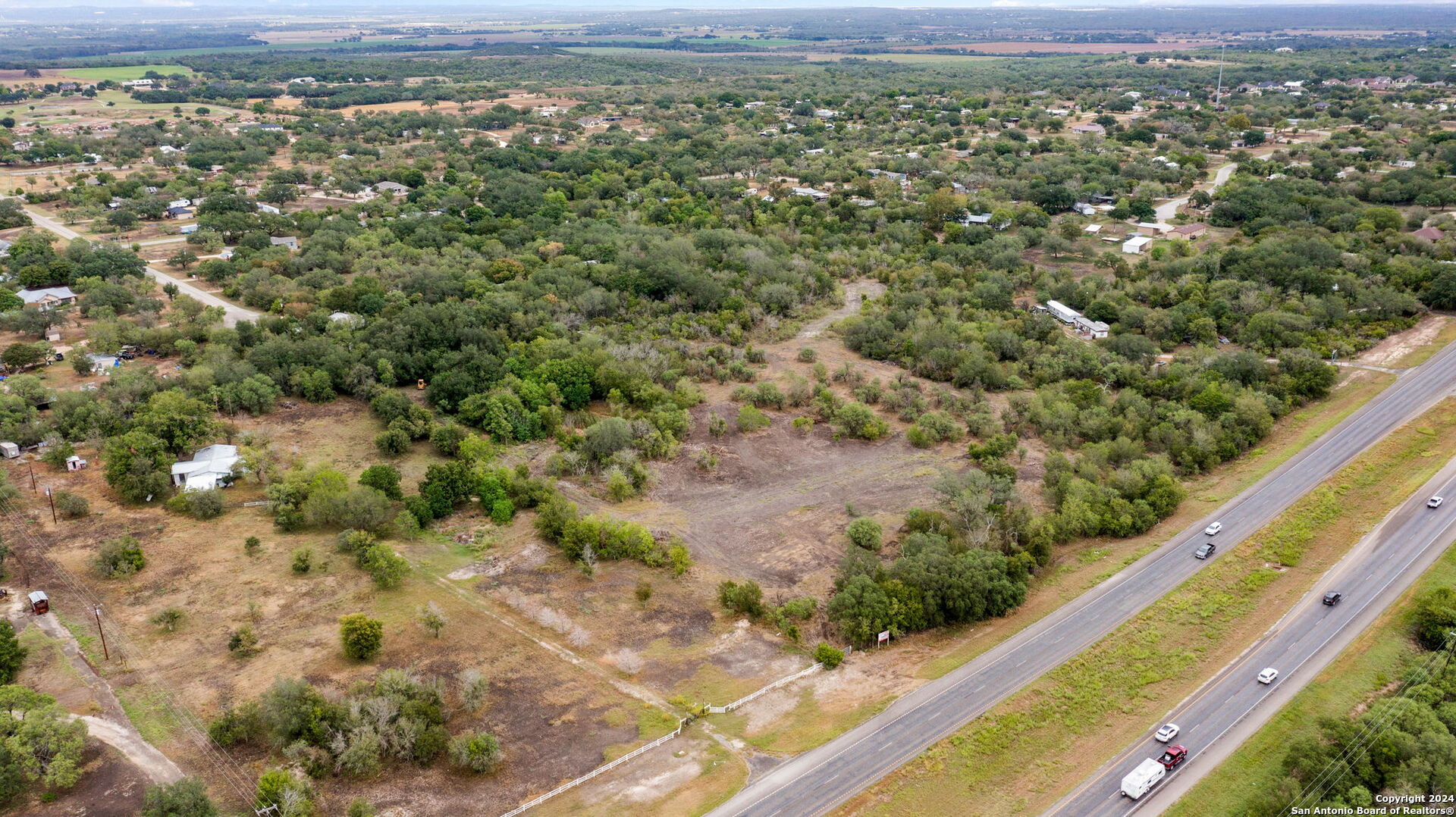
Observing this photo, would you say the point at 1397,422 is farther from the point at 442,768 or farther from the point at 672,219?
the point at 672,219

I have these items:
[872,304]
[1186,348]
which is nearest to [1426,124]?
[1186,348]

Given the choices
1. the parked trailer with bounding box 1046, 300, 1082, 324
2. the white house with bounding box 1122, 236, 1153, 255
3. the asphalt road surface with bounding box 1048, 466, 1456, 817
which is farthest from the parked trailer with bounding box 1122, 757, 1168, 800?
Result: the white house with bounding box 1122, 236, 1153, 255

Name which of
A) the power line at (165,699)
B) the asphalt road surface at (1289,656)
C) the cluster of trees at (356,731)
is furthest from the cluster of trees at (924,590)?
the power line at (165,699)

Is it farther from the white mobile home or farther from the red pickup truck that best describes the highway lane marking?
the white mobile home

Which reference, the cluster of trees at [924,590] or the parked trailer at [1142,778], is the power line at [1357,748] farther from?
the cluster of trees at [924,590]

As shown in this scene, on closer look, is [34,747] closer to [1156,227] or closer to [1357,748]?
[1357,748]

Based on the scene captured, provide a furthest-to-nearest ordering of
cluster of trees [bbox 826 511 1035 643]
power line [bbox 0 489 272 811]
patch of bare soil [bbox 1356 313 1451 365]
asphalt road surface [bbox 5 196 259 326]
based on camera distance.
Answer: asphalt road surface [bbox 5 196 259 326]
patch of bare soil [bbox 1356 313 1451 365]
cluster of trees [bbox 826 511 1035 643]
power line [bbox 0 489 272 811]
